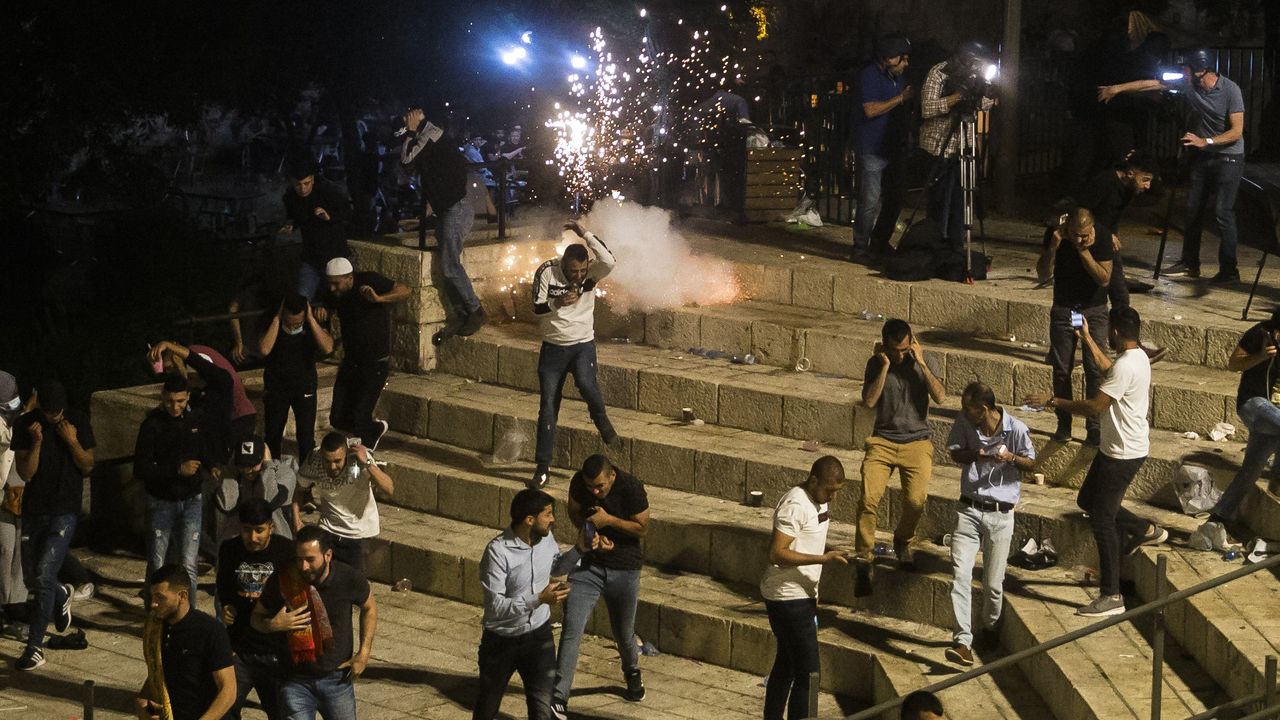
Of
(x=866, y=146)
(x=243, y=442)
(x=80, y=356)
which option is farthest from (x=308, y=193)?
(x=80, y=356)

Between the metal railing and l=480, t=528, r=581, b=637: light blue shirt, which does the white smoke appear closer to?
l=480, t=528, r=581, b=637: light blue shirt

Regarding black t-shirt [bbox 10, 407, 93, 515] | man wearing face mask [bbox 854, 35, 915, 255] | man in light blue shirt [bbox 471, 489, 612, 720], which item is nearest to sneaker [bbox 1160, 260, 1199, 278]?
man wearing face mask [bbox 854, 35, 915, 255]

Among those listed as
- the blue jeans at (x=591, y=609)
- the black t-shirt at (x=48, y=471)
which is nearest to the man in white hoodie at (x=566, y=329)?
the blue jeans at (x=591, y=609)

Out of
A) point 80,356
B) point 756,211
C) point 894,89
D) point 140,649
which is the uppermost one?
point 894,89

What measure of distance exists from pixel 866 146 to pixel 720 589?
200 inches

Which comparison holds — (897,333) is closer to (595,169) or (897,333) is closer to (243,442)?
(243,442)

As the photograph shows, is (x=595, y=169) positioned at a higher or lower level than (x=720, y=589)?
higher

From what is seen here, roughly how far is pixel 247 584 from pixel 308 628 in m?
0.47

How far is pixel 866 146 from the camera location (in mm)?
14766

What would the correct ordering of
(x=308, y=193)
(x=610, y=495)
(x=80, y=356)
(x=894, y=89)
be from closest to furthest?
1. (x=610, y=495)
2. (x=308, y=193)
3. (x=894, y=89)
4. (x=80, y=356)

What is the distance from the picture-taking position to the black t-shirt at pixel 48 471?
35.7 feet

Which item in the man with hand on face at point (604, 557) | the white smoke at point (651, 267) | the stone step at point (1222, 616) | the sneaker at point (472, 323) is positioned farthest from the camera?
the white smoke at point (651, 267)

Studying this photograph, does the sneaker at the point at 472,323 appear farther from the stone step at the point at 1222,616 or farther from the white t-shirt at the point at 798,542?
the stone step at the point at 1222,616

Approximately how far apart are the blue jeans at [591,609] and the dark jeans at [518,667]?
478mm
